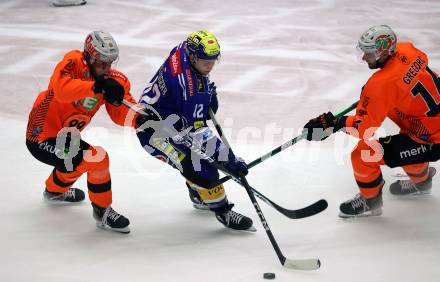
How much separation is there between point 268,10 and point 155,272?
20.0ft

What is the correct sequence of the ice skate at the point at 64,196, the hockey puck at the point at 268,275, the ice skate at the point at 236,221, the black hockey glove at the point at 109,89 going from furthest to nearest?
the ice skate at the point at 64,196, the ice skate at the point at 236,221, the black hockey glove at the point at 109,89, the hockey puck at the point at 268,275

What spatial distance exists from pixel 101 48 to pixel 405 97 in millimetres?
1741

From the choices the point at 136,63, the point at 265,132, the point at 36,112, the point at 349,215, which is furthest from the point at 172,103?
the point at 136,63

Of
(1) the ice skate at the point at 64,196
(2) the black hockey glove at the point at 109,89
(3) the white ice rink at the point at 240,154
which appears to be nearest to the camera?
(3) the white ice rink at the point at 240,154

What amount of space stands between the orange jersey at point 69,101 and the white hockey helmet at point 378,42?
1.41m

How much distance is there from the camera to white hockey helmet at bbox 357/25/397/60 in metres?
4.50

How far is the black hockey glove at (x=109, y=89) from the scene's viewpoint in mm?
4324

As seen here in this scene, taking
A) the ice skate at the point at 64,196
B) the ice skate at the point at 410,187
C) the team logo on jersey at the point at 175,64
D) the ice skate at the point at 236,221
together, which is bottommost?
the ice skate at the point at 64,196

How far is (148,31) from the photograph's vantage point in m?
8.80

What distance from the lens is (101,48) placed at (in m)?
4.39

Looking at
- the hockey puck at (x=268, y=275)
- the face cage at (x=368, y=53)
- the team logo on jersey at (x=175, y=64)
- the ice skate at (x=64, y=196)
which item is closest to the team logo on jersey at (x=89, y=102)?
the team logo on jersey at (x=175, y=64)

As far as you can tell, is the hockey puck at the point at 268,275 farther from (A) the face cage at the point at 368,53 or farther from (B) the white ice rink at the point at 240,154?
(A) the face cage at the point at 368,53

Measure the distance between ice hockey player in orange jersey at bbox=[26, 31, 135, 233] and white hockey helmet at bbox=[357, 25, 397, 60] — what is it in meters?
1.41

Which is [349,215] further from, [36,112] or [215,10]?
[215,10]
